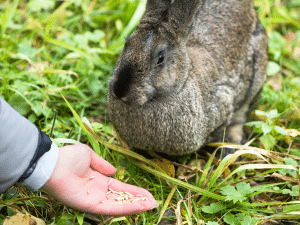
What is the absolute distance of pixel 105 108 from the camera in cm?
316

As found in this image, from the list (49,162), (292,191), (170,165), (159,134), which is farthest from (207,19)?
(49,162)

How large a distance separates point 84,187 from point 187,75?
1142 millimetres

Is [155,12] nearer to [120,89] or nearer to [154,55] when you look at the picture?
[154,55]

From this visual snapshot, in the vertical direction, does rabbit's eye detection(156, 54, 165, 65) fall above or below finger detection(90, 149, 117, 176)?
above

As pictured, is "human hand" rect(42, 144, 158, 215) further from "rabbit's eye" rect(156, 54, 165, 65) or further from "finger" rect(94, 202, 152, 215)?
"rabbit's eye" rect(156, 54, 165, 65)

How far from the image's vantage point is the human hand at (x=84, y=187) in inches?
76.9

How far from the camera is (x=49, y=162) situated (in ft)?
6.38

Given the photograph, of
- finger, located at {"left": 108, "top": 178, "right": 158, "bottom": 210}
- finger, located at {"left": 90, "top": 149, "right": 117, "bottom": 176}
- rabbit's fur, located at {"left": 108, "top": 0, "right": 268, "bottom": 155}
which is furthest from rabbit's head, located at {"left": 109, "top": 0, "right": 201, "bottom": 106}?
finger, located at {"left": 108, "top": 178, "right": 158, "bottom": 210}

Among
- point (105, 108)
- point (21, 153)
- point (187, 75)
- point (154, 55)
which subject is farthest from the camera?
point (105, 108)

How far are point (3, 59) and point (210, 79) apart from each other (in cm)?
198

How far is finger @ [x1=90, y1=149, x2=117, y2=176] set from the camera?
2.21 m

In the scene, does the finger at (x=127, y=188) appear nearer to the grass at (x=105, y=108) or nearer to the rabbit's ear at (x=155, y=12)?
the grass at (x=105, y=108)

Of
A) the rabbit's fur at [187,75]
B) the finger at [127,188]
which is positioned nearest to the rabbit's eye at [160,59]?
the rabbit's fur at [187,75]

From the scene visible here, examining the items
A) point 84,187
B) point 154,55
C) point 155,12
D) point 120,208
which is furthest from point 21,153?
point 155,12
